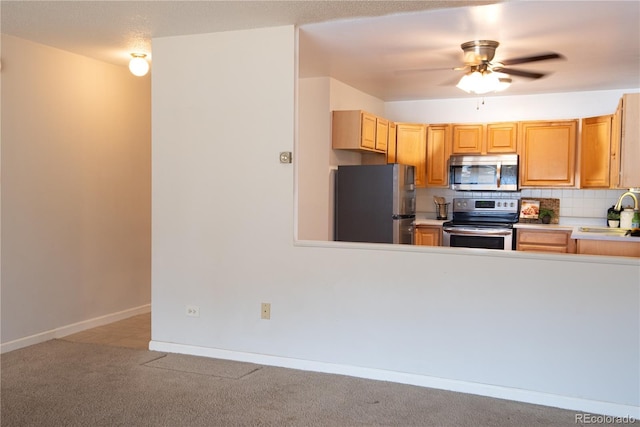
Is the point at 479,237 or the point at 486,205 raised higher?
the point at 486,205

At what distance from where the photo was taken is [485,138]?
6.44 meters

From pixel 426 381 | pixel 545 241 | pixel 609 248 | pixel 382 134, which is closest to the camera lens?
pixel 426 381

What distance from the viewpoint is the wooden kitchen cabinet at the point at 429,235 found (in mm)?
6367

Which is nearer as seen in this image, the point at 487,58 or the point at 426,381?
the point at 426,381

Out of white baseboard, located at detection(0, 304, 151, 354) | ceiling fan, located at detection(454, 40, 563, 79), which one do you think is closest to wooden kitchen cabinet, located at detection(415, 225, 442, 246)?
ceiling fan, located at detection(454, 40, 563, 79)

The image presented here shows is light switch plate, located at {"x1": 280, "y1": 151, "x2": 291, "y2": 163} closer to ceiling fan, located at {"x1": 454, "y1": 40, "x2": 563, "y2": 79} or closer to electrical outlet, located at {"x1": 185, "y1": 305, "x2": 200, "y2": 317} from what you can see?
electrical outlet, located at {"x1": 185, "y1": 305, "x2": 200, "y2": 317}

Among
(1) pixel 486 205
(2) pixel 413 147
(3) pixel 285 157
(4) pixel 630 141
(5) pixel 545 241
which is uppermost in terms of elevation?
(2) pixel 413 147

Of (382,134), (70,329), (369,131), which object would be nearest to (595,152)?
(382,134)

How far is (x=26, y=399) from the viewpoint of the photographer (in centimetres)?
327

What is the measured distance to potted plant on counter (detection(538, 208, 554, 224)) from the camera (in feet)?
20.8

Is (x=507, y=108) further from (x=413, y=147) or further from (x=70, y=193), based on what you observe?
(x=70, y=193)

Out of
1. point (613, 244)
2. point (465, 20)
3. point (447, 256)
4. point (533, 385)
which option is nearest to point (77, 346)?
point (447, 256)

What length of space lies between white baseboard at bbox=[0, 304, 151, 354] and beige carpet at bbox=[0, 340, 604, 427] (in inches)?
8.7

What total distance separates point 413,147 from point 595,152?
1908mm
